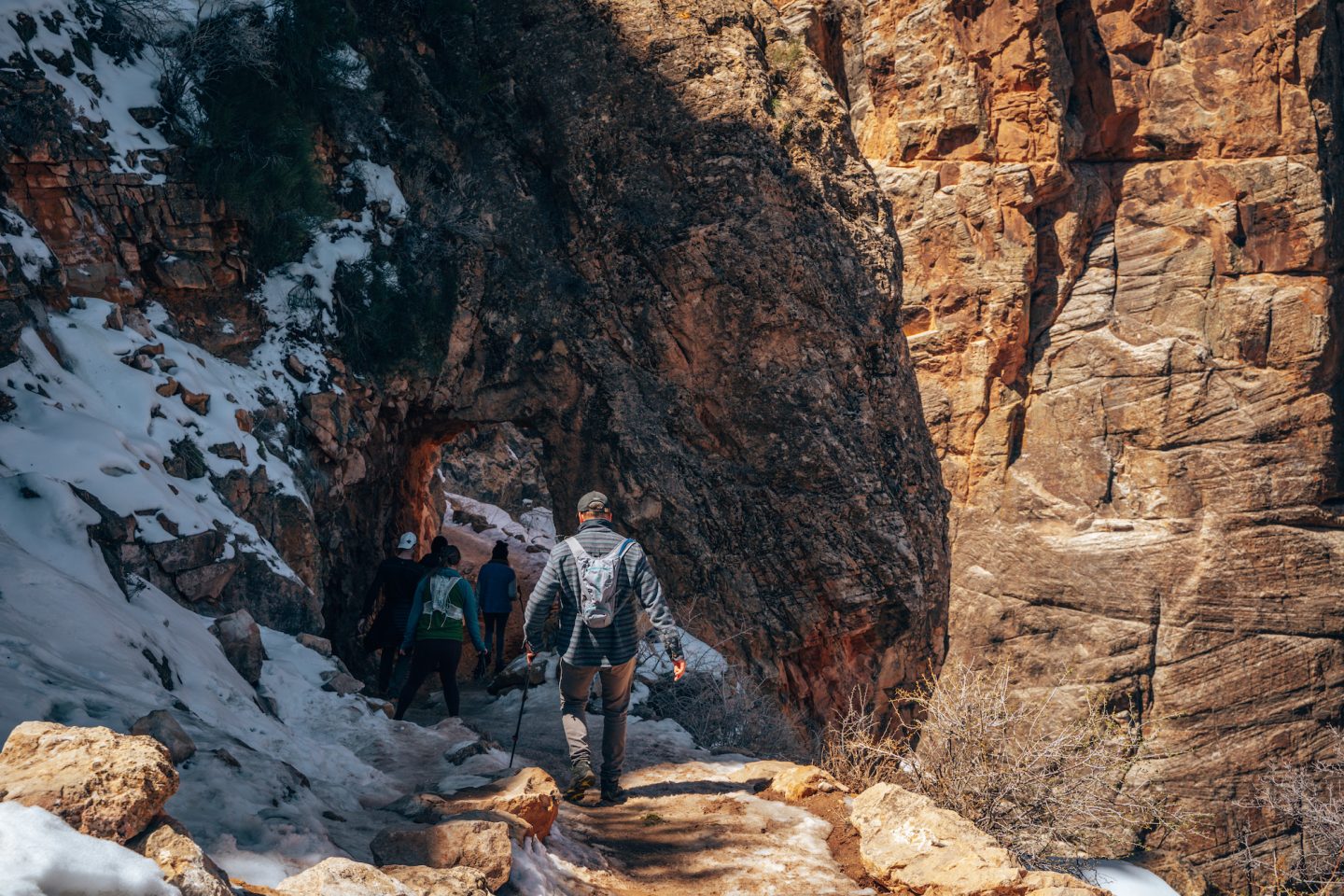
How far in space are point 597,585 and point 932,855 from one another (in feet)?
6.73

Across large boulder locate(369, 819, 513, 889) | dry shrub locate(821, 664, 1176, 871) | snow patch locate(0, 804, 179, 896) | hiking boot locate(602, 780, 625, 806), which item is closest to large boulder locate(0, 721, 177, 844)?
snow patch locate(0, 804, 179, 896)

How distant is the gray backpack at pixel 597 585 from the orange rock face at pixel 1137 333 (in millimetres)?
18434

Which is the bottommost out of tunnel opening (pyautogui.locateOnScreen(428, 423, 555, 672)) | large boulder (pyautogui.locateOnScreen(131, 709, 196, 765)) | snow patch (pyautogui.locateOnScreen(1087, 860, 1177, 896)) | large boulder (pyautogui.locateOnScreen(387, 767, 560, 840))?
snow patch (pyautogui.locateOnScreen(1087, 860, 1177, 896))

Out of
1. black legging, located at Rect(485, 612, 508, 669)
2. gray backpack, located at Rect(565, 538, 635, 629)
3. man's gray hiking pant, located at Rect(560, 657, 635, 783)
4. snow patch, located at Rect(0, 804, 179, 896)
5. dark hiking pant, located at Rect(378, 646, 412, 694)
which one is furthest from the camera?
black legging, located at Rect(485, 612, 508, 669)

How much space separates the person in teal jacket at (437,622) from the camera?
690 cm

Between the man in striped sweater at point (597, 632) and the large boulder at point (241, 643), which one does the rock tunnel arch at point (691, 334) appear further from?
the man in striped sweater at point (597, 632)

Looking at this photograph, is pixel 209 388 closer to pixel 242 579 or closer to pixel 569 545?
pixel 242 579

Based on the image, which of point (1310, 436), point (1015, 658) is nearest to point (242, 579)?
point (1015, 658)

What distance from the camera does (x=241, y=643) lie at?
5.79 meters

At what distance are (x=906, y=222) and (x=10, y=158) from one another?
64.0ft

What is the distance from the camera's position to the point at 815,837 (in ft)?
16.9

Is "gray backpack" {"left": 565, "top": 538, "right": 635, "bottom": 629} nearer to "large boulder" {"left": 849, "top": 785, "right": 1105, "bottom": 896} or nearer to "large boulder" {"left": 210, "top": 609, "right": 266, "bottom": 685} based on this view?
"large boulder" {"left": 849, "top": 785, "right": 1105, "bottom": 896}

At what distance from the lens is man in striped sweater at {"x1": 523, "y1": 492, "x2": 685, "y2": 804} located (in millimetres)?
5332

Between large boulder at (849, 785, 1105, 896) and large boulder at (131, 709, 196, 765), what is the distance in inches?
120
